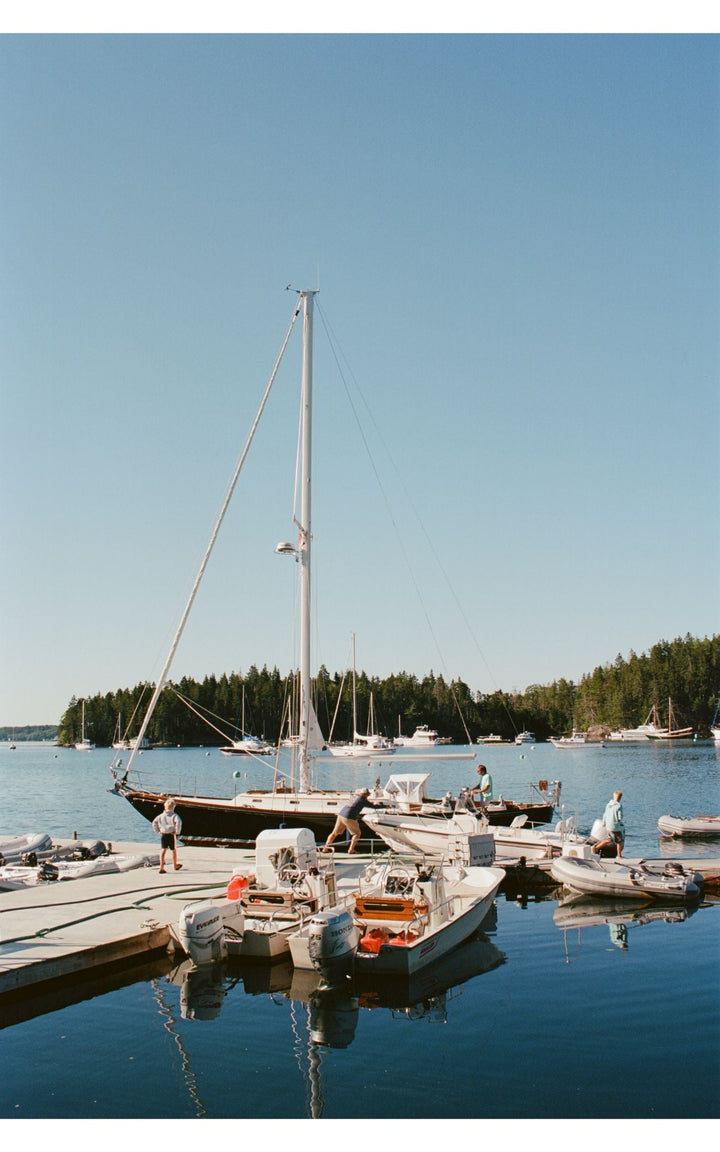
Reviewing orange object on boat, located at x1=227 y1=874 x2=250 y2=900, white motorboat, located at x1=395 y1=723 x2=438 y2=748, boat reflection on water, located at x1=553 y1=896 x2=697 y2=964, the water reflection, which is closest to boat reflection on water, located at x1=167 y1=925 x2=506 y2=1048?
the water reflection

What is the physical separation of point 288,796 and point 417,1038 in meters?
16.5

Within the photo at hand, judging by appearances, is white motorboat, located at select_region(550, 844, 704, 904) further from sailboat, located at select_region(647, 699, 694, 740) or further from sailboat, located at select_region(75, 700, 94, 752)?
sailboat, located at select_region(75, 700, 94, 752)

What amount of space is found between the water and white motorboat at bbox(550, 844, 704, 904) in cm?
120

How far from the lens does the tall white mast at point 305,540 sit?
27609 mm

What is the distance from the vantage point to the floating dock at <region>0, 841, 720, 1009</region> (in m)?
13.1

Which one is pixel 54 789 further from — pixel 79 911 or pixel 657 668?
pixel 657 668

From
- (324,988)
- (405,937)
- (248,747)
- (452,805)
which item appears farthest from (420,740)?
(324,988)

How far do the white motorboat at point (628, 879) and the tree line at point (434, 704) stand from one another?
124 m

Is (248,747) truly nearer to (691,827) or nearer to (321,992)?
(691,827)

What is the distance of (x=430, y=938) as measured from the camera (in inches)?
580

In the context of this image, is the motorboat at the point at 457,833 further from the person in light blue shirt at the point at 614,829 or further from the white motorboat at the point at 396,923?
the white motorboat at the point at 396,923

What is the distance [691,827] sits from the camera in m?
34.8

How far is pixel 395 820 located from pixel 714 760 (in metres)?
73.9

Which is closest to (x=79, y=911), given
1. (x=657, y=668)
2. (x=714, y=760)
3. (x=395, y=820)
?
(x=395, y=820)
